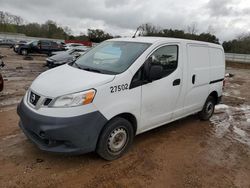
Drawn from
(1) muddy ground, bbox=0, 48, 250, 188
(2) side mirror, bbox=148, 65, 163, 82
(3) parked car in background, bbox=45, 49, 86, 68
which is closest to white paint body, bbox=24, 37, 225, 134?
(2) side mirror, bbox=148, 65, 163, 82

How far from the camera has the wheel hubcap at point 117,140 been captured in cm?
359

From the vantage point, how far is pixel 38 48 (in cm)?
2306

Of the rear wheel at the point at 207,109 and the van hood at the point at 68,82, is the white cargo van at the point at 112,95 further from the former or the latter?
the rear wheel at the point at 207,109

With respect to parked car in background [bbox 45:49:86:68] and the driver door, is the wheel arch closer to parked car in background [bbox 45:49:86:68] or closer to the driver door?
the driver door

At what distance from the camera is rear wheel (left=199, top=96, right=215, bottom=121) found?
5754mm

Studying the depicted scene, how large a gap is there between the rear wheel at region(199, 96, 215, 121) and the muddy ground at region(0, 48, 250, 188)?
23.5 inches

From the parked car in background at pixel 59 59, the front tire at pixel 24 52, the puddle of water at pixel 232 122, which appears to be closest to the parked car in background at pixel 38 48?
the front tire at pixel 24 52

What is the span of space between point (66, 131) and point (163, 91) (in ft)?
6.00

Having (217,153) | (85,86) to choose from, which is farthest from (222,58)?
(85,86)

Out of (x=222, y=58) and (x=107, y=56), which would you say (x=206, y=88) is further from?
(x=107, y=56)

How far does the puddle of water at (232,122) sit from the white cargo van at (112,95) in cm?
105

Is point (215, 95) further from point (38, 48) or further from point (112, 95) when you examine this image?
point (38, 48)

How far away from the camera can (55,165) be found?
3.51 metres

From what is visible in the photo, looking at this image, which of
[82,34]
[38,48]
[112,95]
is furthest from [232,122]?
[82,34]
